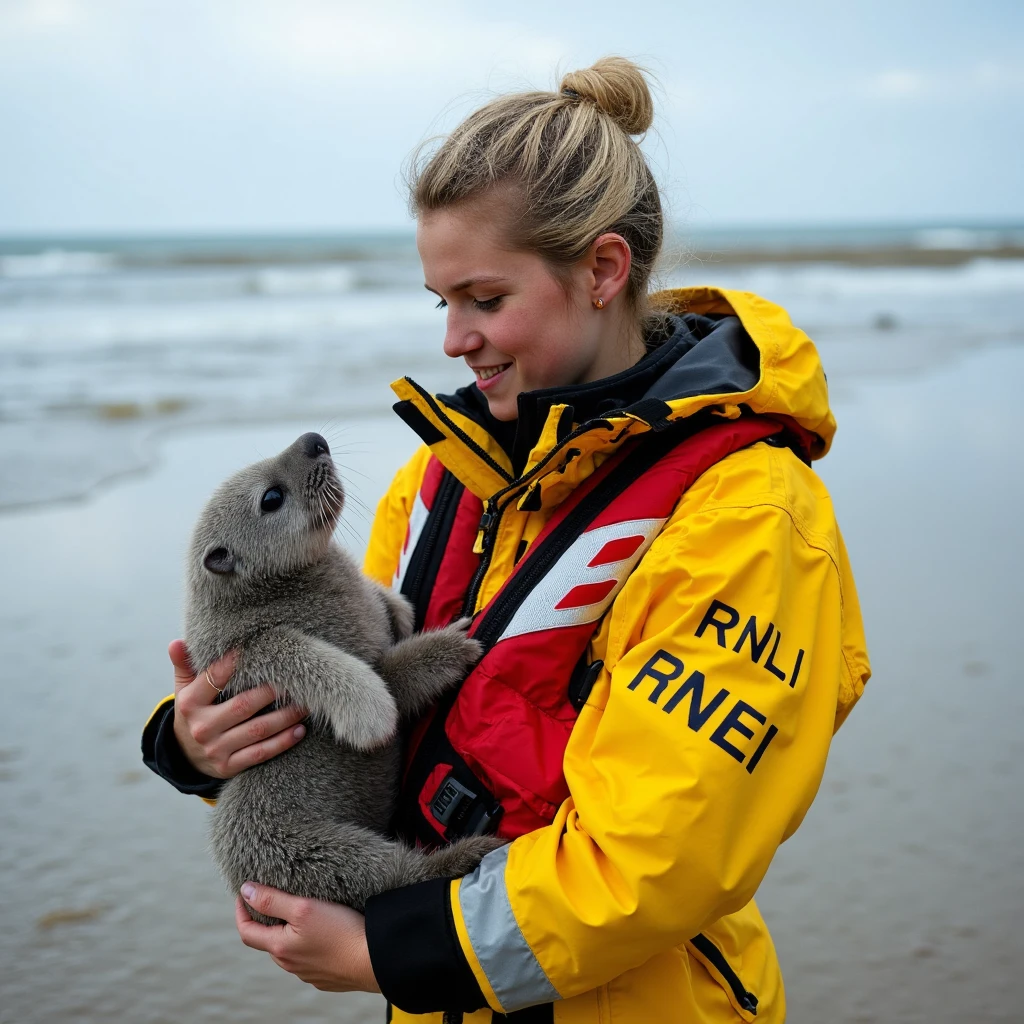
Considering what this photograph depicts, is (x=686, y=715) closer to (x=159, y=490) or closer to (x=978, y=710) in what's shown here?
(x=978, y=710)

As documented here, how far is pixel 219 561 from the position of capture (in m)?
3.08

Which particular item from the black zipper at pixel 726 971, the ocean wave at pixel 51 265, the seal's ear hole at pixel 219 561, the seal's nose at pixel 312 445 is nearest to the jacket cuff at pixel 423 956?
the black zipper at pixel 726 971

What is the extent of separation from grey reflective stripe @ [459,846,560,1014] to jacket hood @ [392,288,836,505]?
0.96 metres

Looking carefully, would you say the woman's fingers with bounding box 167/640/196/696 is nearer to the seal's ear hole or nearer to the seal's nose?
the seal's ear hole

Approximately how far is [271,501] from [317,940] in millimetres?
1495

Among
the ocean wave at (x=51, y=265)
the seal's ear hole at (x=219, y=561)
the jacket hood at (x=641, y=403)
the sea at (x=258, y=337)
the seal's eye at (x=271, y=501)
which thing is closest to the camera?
the jacket hood at (x=641, y=403)

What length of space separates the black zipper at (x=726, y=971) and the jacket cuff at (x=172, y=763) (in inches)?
58.2

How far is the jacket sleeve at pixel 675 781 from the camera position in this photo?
1.86 meters

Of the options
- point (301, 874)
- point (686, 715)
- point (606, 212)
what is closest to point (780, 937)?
point (301, 874)

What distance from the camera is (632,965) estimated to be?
6.32 feet

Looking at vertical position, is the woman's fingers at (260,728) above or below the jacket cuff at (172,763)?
above

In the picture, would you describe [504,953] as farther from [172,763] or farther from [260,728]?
[172,763]

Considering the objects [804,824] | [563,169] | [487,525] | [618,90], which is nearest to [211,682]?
[487,525]

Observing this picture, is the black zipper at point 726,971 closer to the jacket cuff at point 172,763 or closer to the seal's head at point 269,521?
the jacket cuff at point 172,763
